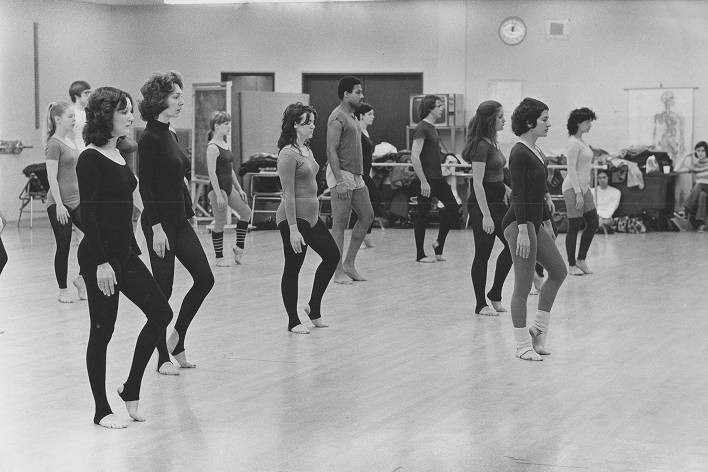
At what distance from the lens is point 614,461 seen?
4.46 metres

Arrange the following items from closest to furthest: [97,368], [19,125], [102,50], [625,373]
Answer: [97,368] < [625,373] < [102,50] < [19,125]

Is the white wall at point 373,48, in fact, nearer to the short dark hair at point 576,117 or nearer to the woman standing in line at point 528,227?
the short dark hair at point 576,117

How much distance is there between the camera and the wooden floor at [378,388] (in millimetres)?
4582

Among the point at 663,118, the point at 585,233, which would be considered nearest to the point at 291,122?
the point at 585,233

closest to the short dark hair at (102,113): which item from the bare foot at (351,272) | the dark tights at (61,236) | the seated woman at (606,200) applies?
the dark tights at (61,236)

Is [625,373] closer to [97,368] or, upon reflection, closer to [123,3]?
[97,368]

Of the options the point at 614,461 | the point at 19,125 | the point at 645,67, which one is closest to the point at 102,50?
the point at 19,125

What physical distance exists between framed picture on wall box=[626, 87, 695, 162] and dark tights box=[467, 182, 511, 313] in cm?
490

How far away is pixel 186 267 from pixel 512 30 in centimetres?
698

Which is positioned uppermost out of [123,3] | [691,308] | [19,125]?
[123,3]

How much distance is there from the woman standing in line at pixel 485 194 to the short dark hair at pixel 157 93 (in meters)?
2.71

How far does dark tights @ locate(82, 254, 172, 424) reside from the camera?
4.98 meters

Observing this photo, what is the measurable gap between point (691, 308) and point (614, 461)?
432cm

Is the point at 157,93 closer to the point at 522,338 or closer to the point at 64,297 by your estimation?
the point at 522,338
